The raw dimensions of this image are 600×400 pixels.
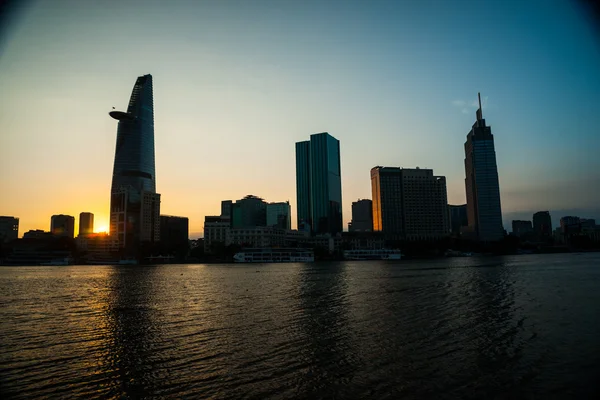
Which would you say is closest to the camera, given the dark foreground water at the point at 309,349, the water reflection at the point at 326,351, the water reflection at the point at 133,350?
the dark foreground water at the point at 309,349

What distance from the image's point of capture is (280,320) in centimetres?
4138

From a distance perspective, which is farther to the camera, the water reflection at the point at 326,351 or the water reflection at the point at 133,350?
the water reflection at the point at 133,350

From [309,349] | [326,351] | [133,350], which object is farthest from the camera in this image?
[133,350]

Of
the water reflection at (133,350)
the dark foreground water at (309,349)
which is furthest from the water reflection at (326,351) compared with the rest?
the water reflection at (133,350)

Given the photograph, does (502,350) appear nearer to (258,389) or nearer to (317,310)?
(258,389)

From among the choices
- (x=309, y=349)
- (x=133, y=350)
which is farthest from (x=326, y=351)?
(x=133, y=350)

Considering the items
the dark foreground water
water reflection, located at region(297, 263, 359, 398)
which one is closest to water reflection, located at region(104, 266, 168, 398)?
the dark foreground water

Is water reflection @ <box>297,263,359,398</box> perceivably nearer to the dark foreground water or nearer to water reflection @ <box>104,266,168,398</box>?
the dark foreground water

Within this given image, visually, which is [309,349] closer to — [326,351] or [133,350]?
[326,351]

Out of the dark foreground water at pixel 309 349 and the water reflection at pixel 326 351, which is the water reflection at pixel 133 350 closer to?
the dark foreground water at pixel 309 349

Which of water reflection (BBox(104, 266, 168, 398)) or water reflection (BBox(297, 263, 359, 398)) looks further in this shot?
water reflection (BBox(104, 266, 168, 398))

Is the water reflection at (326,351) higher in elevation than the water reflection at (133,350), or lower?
lower

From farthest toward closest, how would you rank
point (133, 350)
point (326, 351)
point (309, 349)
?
1. point (133, 350)
2. point (309, 349)
3. point (326, 351)

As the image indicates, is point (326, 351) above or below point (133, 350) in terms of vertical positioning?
below
